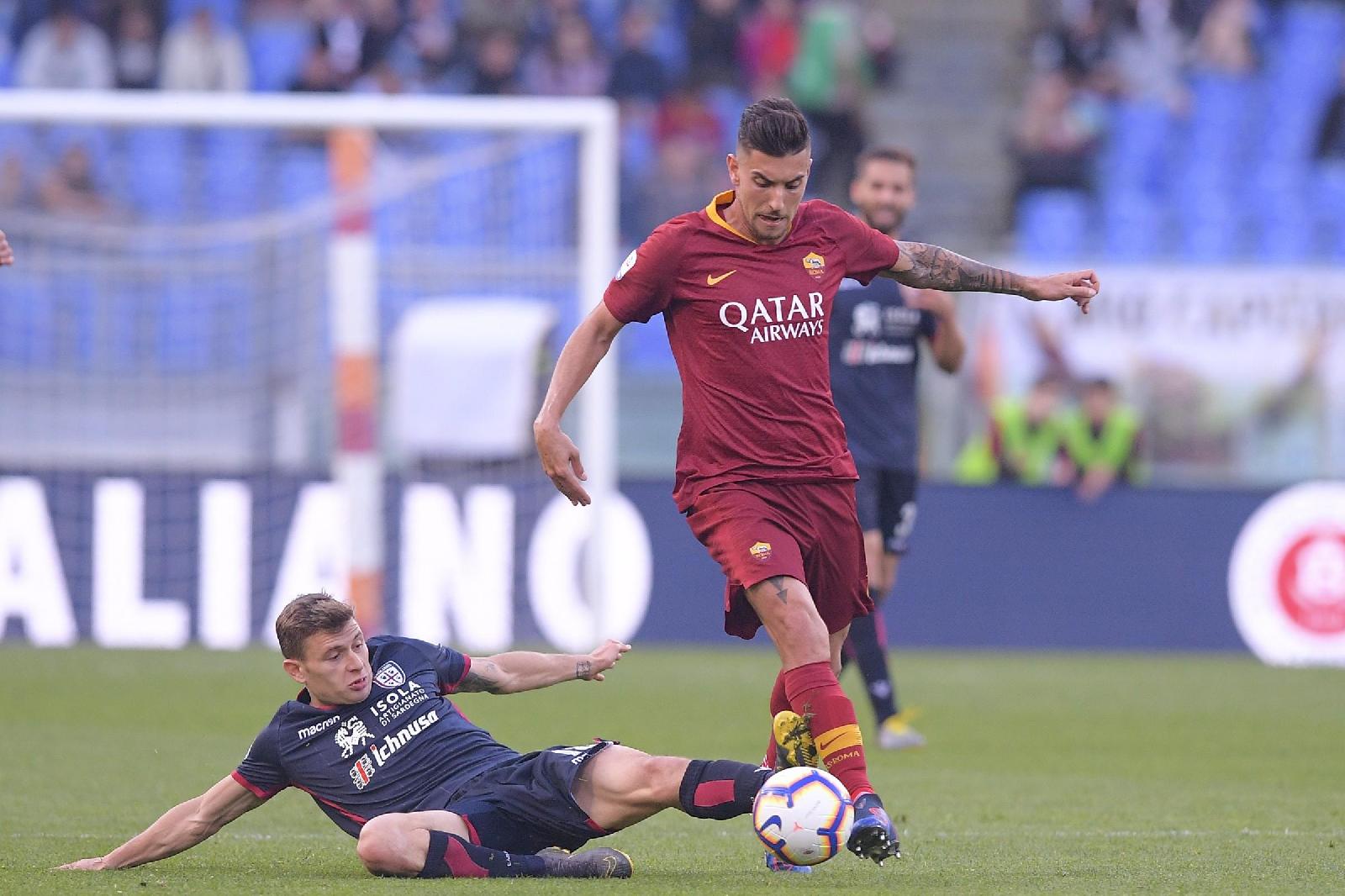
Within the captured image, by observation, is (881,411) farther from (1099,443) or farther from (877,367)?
(1099,443)

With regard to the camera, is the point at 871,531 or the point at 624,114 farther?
the point at 624,114

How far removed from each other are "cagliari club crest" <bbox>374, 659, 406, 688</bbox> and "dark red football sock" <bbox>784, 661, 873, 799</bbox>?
1.07 meters

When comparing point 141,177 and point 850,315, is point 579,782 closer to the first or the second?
point 850,315

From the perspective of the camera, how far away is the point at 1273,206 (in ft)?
57.3

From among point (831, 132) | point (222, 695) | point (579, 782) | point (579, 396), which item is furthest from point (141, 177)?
point (579, 782)

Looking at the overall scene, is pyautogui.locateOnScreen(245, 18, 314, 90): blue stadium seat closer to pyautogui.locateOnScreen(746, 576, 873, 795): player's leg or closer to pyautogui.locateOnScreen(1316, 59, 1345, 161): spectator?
pyautogui.locateOnScreen(1316, 59, 1345, 161): spectator

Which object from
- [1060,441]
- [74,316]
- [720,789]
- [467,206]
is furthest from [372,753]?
[1060,441]

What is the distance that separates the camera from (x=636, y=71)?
58.6 ft

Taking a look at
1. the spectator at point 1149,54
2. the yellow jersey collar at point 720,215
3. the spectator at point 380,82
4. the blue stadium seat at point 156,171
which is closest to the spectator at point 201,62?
the spectator at point 380,82

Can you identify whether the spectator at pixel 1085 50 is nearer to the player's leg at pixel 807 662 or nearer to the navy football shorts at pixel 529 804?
the player's leg at pixel 807 662

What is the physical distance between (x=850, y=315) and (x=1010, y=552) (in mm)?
5301

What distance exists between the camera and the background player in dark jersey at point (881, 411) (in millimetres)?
8969

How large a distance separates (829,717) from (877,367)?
377 cm

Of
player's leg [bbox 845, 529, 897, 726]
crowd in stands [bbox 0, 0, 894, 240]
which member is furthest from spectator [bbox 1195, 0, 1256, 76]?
player's leg [bbox 845, 529, 897, 726]
